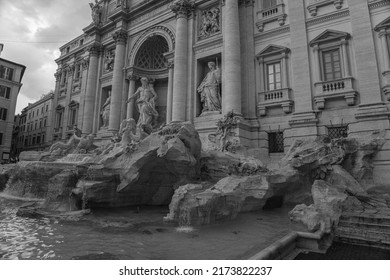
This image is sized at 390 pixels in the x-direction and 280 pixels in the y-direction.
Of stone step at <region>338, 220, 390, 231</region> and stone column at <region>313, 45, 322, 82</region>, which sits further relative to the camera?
stone column at <region>313, 45, 322, 82</region>

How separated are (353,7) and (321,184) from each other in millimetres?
10835

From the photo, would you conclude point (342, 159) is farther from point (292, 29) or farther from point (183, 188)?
point (292, 29)

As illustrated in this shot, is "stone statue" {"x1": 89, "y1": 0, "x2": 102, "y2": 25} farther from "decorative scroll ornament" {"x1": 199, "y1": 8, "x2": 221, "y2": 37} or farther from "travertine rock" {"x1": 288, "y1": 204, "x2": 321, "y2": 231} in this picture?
"travertine rock" {"x1": 288, "y1": 204, "x2": 321, "y2": 231}

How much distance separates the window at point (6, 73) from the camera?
1253 inches

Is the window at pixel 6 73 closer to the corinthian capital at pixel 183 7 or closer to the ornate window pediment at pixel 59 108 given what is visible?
the ornate window pediment at pixel 59 108

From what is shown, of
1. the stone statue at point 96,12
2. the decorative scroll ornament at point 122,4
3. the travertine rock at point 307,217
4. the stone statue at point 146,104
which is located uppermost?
the stone statue at point 96,12

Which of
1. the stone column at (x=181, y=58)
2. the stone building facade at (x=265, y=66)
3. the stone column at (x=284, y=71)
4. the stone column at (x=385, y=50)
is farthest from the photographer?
the stone column at (x=181, y=58)

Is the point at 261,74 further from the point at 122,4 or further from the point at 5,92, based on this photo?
the point at 5,92

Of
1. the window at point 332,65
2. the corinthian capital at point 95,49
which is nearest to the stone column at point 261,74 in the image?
the window at point 332,65

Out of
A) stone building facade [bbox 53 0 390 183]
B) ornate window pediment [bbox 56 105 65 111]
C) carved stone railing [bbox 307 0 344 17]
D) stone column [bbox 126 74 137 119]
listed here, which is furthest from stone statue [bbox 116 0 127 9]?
carved stone railing [bbox 307 0 344 17]

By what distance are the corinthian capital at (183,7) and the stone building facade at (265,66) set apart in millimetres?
68

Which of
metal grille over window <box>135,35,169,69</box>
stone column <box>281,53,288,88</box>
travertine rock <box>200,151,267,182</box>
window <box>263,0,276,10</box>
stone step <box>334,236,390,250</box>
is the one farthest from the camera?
metal grille over window <box>135,35,169,69</box>

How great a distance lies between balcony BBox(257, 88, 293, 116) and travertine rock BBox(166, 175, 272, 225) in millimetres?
7874

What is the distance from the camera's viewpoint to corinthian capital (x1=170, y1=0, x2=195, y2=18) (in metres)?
18.2
